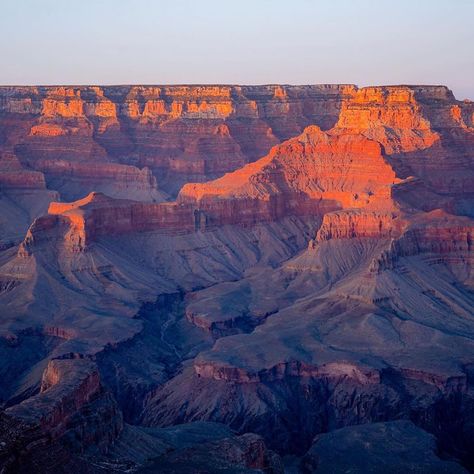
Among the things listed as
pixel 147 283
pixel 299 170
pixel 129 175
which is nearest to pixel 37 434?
pixel 147 283

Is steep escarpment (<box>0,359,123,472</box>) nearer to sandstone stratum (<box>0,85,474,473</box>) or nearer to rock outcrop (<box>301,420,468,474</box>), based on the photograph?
sandstone stratum (<box>0,85,474,473</box>)

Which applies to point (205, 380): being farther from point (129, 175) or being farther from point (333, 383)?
point (129, 175)

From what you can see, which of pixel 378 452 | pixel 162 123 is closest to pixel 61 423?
pixel 378 452

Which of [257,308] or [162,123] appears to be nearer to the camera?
[257,308]

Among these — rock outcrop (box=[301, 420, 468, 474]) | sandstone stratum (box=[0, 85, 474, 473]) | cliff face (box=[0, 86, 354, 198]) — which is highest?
cliff face (box=[0, 86, 354, 198])

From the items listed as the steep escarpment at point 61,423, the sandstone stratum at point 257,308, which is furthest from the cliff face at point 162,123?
the steep escarpment at point 61,423

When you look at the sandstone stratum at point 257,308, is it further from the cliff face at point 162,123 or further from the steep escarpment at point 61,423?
the cliff face at point 162,123

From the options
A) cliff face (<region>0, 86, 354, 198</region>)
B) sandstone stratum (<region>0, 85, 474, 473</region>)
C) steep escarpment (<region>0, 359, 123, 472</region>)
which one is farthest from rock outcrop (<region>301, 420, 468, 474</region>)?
cliff face (<region>0, 86, 354, 198</region>)

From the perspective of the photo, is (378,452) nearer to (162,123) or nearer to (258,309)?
(258,309)

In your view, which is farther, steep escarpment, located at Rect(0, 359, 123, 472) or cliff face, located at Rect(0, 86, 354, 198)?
cliff face, located at Rect(0, 86, 354, 198)
